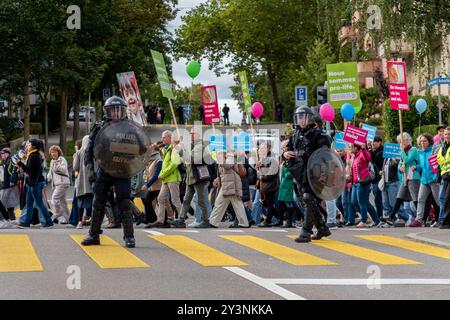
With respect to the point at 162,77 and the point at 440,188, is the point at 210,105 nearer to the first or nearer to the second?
the point at 162,77

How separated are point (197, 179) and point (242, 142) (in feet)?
12.6

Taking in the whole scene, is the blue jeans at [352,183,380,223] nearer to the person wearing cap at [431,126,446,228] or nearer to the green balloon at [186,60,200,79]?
the person wearing cap at [431,126,446,228]

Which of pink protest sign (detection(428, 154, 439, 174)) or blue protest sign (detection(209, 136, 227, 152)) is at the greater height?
blue protest sign (detection(209, 136, 227, 152))

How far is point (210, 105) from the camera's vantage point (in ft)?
84.4

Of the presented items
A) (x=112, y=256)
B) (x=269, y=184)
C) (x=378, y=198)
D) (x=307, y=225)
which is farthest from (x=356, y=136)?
(x=112, y=256)

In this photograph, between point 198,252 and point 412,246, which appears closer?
point 198,252

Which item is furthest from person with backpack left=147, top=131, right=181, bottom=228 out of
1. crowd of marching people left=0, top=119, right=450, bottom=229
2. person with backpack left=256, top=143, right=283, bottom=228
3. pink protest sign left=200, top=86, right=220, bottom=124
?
pink protest sign left=200, top=86, right=220, bottom=124

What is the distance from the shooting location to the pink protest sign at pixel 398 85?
65.8 feet

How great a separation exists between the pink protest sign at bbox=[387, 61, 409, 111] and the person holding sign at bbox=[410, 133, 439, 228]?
7.23 ft

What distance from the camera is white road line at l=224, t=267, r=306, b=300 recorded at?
8302 millimetres

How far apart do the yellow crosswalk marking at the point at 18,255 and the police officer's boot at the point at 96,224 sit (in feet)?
2.45

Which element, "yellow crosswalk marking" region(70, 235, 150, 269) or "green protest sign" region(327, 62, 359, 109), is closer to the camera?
"yellow crosswalk marking" region(70, 235, 150, 269)
